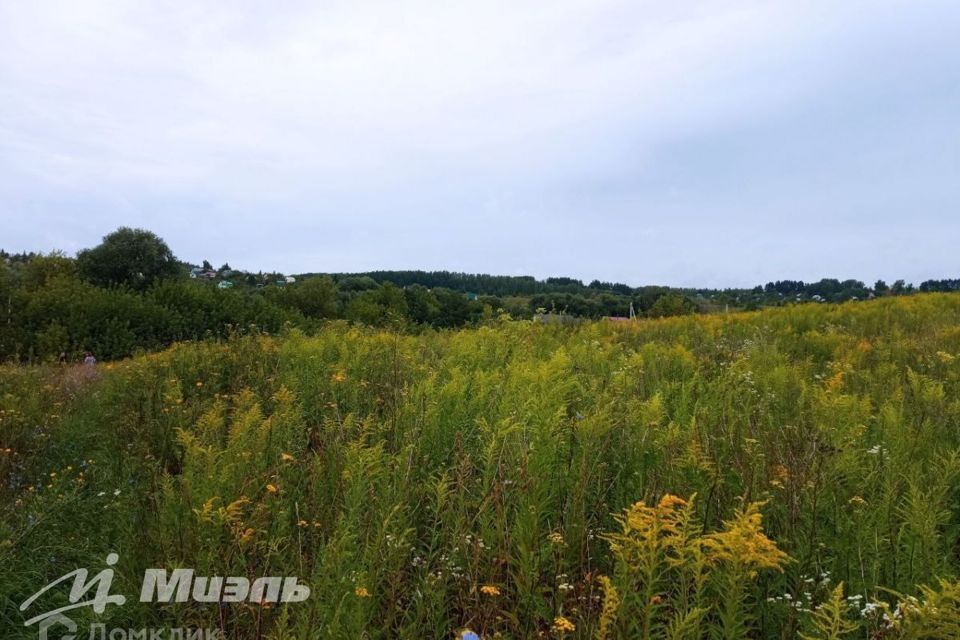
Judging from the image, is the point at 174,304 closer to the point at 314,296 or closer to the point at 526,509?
the point at 314,296

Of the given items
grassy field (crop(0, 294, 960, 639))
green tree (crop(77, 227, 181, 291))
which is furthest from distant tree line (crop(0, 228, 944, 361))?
grassy field (crop(0, 294, 960, 639))

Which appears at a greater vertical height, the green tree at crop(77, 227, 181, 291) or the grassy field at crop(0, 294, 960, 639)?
the green tree at crop(77, 227, 181, 291)

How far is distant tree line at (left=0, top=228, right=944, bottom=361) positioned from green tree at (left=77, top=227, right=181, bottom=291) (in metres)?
0.08

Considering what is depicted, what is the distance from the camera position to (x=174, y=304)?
88.1 ft

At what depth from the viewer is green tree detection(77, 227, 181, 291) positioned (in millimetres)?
46562

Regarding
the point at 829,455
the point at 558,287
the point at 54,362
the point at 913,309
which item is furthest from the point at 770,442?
the point at 558,287

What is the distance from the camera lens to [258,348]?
7164mm

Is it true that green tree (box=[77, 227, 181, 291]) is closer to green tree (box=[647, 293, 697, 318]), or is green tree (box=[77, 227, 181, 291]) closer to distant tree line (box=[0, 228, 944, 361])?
distant tree line (box=[0, 228, 944, 361])

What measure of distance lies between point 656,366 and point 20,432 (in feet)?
19.5

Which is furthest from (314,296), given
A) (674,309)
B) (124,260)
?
(674,309)

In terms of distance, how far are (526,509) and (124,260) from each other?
53.7 metres

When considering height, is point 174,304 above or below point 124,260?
below

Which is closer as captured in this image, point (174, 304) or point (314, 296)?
point (174, 304)

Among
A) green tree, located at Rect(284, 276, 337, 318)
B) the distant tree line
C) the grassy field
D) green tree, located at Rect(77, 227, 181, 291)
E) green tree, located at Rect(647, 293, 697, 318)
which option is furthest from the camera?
green tree, located at Rect(284, 276, 337, 318)
